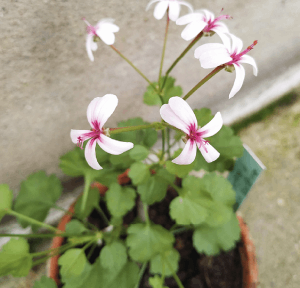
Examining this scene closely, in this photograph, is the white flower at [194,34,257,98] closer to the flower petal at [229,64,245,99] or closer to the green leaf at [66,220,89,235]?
the flower petal at [229,64,245,99]

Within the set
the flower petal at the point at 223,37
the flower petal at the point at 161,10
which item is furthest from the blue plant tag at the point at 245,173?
the flower petal at the point at 161,10

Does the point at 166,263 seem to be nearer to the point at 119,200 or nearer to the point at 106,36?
the point at 119,200

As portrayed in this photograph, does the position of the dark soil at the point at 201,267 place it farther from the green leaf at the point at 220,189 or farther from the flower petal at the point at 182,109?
the flower petal at the point at 182,109

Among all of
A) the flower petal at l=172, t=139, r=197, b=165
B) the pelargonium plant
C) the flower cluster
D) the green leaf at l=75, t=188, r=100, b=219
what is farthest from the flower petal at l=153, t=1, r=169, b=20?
the green leaf at l=75, t=188, r=100, b=219

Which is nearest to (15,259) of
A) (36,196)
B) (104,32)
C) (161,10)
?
(36,196)

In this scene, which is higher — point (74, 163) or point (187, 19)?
point (187, 19)

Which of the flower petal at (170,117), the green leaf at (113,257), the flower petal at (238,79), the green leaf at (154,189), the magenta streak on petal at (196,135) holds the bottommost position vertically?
the green leaf at (113,257)
